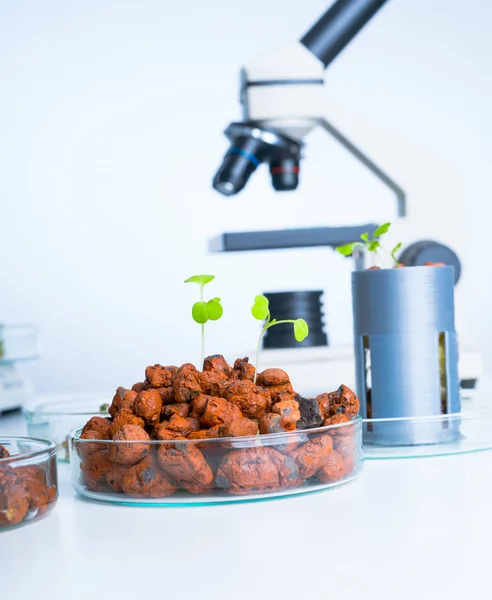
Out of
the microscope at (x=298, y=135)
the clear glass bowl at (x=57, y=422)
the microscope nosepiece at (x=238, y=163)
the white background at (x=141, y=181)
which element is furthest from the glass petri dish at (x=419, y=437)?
the white background at (x=141, y=181)

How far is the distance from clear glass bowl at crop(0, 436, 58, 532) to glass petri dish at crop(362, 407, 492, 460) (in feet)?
1.09

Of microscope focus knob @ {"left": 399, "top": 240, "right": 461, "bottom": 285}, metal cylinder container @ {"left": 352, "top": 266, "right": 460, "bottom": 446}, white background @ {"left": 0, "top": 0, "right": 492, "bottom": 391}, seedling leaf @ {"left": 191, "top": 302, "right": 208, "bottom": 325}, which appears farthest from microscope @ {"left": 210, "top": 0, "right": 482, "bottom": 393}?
white background @ {"left": 0, "top": 0, "right": 492, "bottom": 391}

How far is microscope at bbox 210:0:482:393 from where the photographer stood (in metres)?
1.44

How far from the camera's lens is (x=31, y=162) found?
10.2ft

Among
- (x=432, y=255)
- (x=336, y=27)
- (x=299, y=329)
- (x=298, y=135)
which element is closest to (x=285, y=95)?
(x=298, y=135)

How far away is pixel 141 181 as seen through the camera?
3129mm

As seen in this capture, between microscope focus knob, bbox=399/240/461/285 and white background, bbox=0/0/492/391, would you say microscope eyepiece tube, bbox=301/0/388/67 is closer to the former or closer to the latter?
microscope focus knob, bbox=399/240/461/285

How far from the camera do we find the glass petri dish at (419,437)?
88 cm

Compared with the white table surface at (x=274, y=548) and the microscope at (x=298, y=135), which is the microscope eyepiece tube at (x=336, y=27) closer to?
the microscope at (x=298, y=135)

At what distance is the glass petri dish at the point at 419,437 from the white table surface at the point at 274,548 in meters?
0.13

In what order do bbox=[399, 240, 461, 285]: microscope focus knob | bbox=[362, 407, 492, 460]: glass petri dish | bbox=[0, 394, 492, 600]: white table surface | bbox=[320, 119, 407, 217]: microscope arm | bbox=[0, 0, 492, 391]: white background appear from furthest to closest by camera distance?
bbox=[0, 0, 492, 391]: white background → bbox=[320, 119, 407, 217]: microscope arm → bbox=[399, 240, 461, 285]: microscope focus knob → bbox=[362, 407, 492, 460]: glass petri dish → bbox=[0, 394, 492, 600]: white table surface

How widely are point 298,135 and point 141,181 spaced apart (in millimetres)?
1701

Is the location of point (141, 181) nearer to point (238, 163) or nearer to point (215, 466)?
point (238, 163)

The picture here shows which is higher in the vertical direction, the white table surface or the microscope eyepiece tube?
the microscope eyepiece tube
